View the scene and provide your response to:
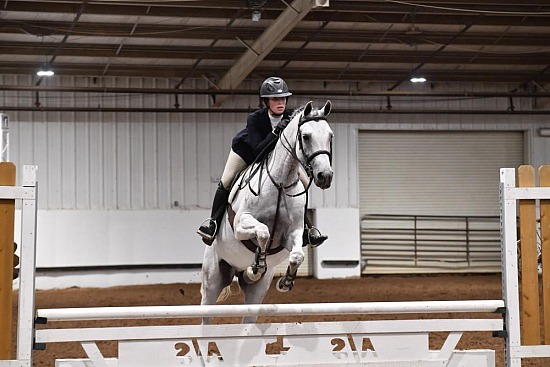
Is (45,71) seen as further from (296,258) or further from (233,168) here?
(296,258)

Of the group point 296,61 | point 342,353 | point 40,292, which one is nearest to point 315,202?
point 296,61

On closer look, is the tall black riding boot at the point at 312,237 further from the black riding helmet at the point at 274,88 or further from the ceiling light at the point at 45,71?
the ceiling light at the point at 45,71

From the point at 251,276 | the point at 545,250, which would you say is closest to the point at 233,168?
the point at 251,276

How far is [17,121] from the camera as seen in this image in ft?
52.2

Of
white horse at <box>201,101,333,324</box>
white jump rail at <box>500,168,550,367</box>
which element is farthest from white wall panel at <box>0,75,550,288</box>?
white jump rail at <box>500,168,550,367</box>

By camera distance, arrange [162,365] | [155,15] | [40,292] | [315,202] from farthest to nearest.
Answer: [315,202]
[40,292]
[155,15]
[162,365]

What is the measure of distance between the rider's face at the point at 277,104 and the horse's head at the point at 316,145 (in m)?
0.60

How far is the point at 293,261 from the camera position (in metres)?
5.13

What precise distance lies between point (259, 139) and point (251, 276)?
1116 mm

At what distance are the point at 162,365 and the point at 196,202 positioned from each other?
12153mm

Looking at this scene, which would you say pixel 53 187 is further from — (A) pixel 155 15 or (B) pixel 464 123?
(B) pixel 464 123

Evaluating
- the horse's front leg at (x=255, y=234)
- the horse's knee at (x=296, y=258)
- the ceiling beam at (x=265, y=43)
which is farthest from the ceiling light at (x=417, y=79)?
the horse's knee at (x=296, y=258)

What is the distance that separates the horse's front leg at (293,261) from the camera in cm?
514

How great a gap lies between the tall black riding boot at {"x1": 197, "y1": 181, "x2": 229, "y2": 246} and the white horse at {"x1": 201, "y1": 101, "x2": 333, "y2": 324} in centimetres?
7
